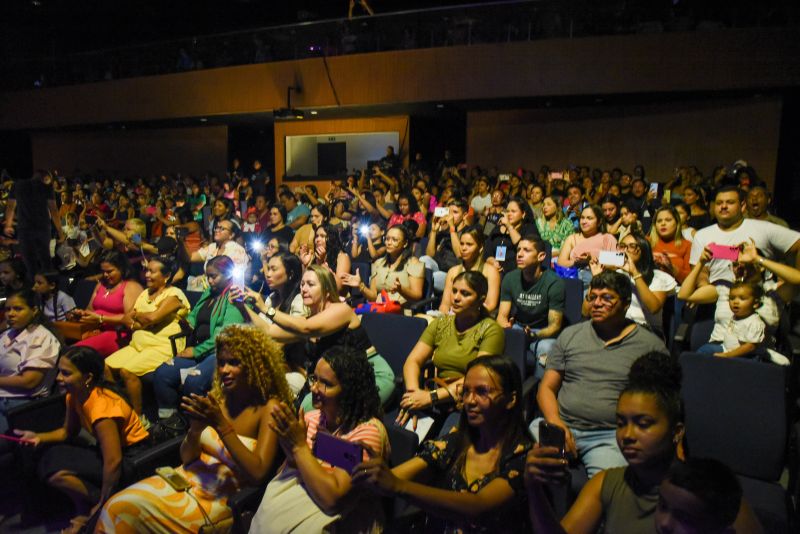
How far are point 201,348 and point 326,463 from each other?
1.85m

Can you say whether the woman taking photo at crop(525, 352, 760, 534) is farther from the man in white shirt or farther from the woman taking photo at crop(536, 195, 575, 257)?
the woman taking photo at crop(536, 195, 575, 257)

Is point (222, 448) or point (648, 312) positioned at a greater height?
point (648, 312)

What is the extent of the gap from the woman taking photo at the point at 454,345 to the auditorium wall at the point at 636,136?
8174mm

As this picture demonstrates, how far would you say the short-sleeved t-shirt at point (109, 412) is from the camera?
7.98 ft

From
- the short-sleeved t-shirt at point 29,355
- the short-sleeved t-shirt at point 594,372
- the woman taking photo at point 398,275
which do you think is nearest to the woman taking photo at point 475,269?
the woman taking photo at point 398,275

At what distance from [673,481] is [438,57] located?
9.28 m

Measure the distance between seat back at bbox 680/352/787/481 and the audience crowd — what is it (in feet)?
0.90

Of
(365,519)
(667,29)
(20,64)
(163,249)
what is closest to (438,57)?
(667,29)

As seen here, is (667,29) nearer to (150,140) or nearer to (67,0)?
(150,140)

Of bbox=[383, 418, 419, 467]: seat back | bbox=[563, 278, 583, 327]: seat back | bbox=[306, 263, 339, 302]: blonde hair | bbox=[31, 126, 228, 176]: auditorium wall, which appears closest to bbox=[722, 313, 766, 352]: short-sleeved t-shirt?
bbox=[563, 278, 583, 327]: seat back

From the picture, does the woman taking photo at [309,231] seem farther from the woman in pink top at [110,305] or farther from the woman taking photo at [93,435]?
the woman taking photo at [93,435]

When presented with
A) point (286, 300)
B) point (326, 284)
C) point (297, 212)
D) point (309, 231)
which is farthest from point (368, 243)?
point (297, 212)

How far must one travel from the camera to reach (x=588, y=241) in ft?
14.7

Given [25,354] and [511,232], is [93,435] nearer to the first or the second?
[25,354]
